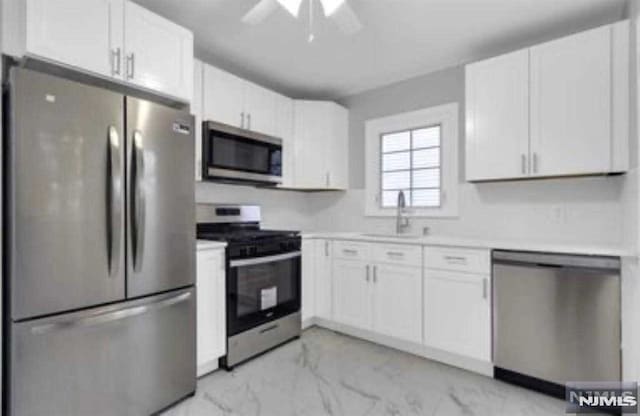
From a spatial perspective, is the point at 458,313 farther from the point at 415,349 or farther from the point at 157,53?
the point at 157,53

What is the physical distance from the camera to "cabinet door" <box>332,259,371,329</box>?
3.00m

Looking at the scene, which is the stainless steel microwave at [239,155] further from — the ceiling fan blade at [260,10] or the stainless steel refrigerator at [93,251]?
the ceiling fan blade at [260,10]

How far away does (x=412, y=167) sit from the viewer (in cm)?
339

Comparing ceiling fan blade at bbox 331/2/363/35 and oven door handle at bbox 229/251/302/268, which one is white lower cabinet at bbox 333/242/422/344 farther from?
ceiling fan blade at bbox 331/2/363/35

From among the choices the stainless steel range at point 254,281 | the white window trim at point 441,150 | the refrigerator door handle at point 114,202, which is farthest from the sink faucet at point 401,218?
the refrigerator door handle at point 114,202

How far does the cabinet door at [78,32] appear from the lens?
160 cm

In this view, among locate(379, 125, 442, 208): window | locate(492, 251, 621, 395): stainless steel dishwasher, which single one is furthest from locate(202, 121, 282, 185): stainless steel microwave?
locate(492, 251, 621, 395): stainless steel dishwasher

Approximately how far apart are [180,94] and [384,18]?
4.80ft

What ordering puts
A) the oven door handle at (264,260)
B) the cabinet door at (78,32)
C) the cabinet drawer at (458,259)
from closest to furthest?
1. the cabinet door at (78,32)
2. the cabinet drawer at (458,259)
3. the oven door handle at (264,260)

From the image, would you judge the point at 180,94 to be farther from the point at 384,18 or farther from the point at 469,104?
the point at 469,104

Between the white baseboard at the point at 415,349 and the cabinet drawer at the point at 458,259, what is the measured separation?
2.14 feet

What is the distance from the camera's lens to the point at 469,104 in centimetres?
270

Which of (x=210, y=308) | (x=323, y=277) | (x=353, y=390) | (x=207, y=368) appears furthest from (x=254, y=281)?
(x=353, y=390)

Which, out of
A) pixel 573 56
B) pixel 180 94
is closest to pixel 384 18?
pixel 573 56
